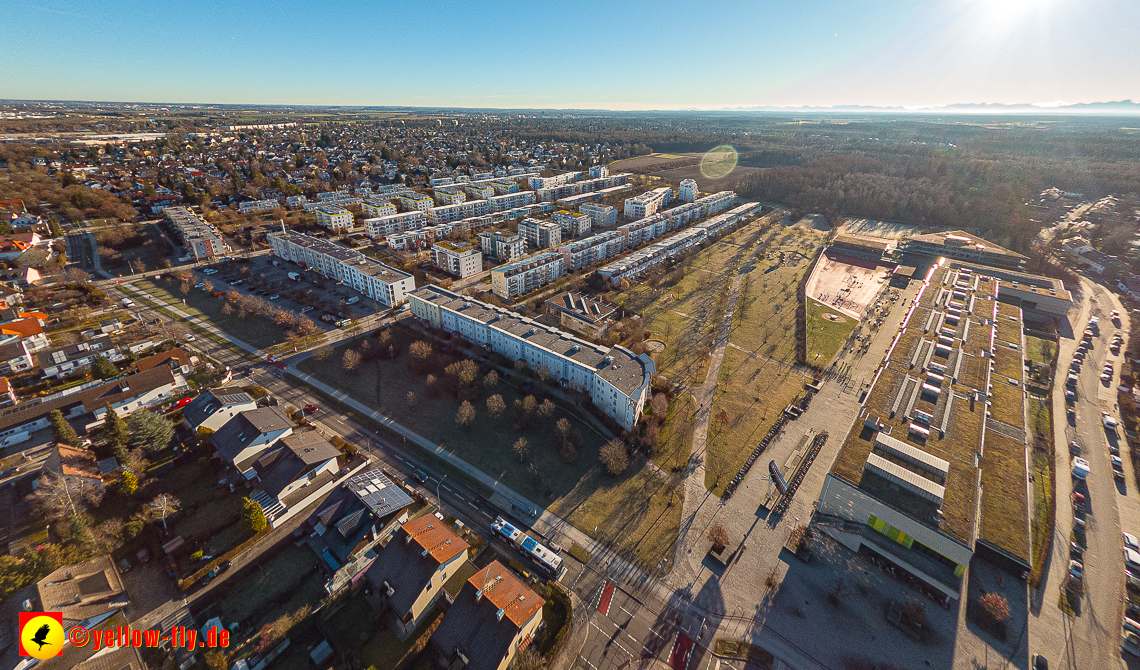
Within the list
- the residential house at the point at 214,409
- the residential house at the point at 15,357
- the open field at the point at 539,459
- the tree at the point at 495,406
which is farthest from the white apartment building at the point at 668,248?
the residential house at the point at 15,357

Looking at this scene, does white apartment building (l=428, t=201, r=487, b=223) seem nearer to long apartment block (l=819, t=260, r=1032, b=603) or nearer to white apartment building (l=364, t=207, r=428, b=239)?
white apartment building (l=364, t=207, r=428, b=239)

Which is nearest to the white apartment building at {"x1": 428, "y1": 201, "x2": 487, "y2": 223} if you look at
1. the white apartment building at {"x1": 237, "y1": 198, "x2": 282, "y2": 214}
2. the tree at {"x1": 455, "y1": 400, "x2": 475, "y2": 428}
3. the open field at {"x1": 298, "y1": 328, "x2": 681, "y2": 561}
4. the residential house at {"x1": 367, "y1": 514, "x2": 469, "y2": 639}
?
the white apartment building at {"x1": 237, "y1": 198, "x2": 282, "y2": 214}

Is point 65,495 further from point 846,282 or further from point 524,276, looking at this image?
point 846,282

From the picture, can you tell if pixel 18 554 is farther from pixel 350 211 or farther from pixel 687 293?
pixel 350 211

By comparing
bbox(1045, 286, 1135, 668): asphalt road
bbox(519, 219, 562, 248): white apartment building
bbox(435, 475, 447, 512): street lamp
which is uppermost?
bbox(519, 219, 562, 248): white apartment building

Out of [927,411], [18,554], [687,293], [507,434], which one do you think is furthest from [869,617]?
[18,554]

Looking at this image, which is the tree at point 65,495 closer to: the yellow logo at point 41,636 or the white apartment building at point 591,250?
the yellow logo at point 41,636
